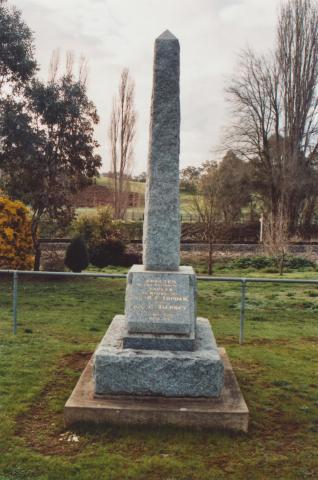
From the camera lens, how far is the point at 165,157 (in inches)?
240

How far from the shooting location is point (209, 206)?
2509cm

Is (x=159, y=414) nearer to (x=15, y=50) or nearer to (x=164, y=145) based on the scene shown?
(x=164, y=145)

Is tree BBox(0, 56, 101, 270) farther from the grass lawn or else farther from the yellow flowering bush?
the grass lawn

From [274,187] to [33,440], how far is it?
31258mm

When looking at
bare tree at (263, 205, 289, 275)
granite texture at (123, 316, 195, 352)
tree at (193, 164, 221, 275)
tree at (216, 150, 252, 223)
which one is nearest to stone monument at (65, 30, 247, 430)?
granite texture at (123, 316, 195, 352)

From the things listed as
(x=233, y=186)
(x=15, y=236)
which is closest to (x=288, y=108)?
(x=233, y=186)

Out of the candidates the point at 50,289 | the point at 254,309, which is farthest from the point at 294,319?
the point at 50,289

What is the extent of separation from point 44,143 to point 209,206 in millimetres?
9666

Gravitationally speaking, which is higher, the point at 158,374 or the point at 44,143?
the point at 44,143

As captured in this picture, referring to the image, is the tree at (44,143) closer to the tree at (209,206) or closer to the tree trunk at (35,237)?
the tree trunk at (35,237)

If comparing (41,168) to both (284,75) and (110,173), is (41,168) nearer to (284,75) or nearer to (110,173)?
(110,173)

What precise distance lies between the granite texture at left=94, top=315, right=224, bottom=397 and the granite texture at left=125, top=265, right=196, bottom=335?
0.37m

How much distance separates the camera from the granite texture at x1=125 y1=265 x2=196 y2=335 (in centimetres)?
581

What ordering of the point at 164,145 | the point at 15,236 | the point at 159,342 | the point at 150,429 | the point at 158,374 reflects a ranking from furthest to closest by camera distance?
the point at 15,236, the point at 164,145, the point at 159,342, the point at 158,374, the point at 150,429
